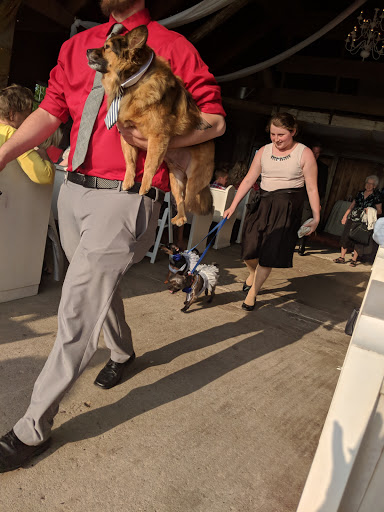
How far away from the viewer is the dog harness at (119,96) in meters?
1.90

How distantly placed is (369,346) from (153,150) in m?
1.27

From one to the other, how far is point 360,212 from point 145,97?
7243mm

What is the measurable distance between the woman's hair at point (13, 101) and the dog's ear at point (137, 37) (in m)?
1.95

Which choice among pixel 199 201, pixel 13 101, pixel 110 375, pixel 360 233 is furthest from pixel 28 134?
pixel 360 233

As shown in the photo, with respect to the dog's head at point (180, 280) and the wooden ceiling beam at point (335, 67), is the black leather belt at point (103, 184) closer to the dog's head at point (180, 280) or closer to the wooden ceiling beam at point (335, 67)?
the dog's head at point (180, 280)

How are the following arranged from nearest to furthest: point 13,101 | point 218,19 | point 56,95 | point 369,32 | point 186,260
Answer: point 56,95 → point 13,101 → point 186,260 → point 218,19 → point 369,32

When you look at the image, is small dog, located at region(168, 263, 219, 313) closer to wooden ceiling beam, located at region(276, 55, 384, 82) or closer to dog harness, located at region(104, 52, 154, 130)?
dog harness, located at region(104, 52, 154, 130)

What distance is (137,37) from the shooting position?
185 cm

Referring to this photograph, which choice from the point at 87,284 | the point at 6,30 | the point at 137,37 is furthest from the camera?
the point at 6,30

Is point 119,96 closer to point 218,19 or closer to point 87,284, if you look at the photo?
point 87,284

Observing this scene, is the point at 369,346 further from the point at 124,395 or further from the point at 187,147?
the point at 124,395

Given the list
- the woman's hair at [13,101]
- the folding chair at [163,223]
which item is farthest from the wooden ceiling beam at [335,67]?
the woman's hair at [13,101]

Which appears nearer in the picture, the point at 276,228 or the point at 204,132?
the point at 204,132

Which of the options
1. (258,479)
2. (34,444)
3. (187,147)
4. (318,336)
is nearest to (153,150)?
(187,147)
